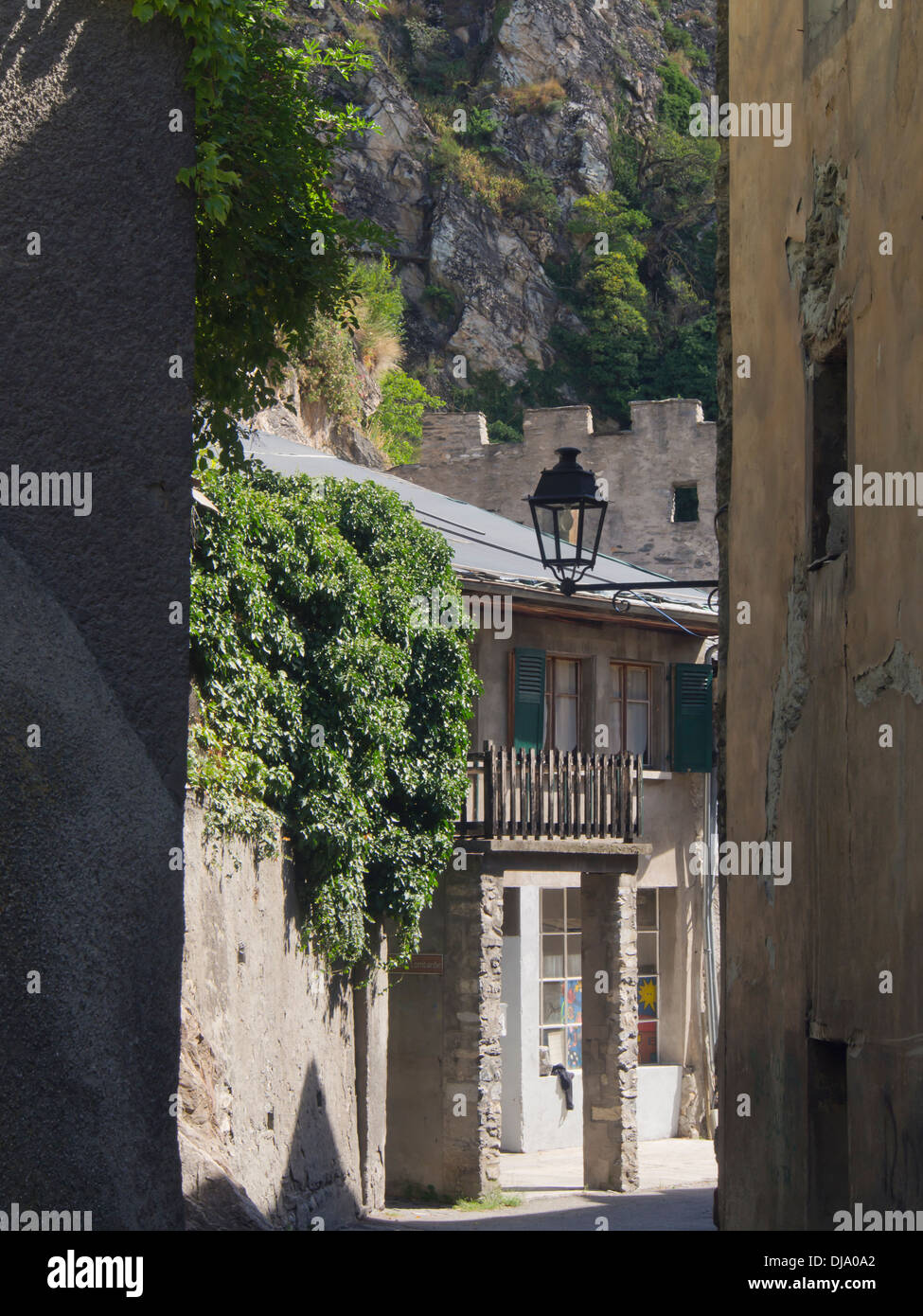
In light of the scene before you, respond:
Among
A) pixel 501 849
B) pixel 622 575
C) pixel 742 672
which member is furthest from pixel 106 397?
pixel 622 575

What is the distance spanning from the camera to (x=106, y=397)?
17.9 ft

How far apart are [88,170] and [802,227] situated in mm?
3450

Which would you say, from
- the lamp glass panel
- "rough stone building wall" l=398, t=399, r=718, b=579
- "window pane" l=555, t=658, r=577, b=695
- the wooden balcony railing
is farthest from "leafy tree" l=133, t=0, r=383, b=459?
"rough stone building wall" l=398, t=399, r=718, b=579

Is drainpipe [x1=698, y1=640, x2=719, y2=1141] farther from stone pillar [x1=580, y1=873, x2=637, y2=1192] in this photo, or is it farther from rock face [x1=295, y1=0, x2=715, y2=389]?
rock face [x1=295, y1=0, x2=715, y2=389]

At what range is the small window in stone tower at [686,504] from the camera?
3312 cm

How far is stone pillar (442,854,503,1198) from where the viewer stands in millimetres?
16172

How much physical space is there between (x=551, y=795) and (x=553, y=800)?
6 cm

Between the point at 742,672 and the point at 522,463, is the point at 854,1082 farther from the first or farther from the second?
the point at 522,463

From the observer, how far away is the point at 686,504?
33906 millimetres

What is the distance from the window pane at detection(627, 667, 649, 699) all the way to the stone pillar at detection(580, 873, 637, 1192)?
365 centimetres

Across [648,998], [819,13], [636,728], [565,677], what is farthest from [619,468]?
[819,13]

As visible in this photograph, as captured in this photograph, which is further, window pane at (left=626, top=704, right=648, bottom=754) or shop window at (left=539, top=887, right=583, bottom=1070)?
Answer: window pane at (left=626, top=704, right=648, bottom=754)

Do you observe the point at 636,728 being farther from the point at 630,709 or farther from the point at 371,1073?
the point at 371,1073

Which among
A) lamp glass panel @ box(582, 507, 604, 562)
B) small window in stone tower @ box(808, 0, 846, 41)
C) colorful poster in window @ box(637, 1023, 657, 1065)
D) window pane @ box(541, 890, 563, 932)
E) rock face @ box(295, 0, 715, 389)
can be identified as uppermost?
rock face @ box(295, 0, 715, 389)
